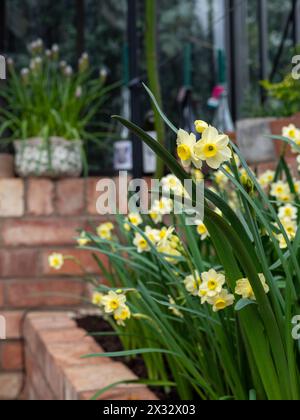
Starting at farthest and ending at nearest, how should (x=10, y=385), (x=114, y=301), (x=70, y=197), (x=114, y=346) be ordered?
(x=70, y=197) < (x=10, y=385) < (x=114, y=346) < (x=114, y=301)

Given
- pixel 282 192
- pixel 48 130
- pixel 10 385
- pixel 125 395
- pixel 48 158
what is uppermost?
pixel 48 130

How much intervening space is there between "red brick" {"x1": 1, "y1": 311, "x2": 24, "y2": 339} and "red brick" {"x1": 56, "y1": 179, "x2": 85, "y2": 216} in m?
0.38

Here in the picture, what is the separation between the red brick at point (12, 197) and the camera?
2.68 metres

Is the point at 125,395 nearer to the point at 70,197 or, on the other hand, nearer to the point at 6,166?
the point at 70,197

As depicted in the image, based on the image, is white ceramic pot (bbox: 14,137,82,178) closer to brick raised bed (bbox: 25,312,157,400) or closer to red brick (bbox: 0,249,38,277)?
red brick (bbox: 0,249,38,277)

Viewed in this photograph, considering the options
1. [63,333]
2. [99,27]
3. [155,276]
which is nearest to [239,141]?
[63,333]

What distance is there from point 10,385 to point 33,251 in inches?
18.3

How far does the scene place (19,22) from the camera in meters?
3.93

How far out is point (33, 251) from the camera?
2.67 metres

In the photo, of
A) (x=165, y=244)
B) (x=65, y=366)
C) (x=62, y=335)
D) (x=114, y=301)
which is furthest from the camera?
(x=62, y=335)

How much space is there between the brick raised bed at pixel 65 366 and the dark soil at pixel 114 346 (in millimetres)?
29

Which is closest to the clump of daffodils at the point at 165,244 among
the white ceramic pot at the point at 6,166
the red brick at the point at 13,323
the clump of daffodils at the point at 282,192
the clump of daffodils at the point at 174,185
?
the clump of daffodils at the point at 174,185

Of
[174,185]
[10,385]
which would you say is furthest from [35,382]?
[174,185]

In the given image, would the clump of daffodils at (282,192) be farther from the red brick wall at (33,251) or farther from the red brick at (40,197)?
the red brick at (40,197)
